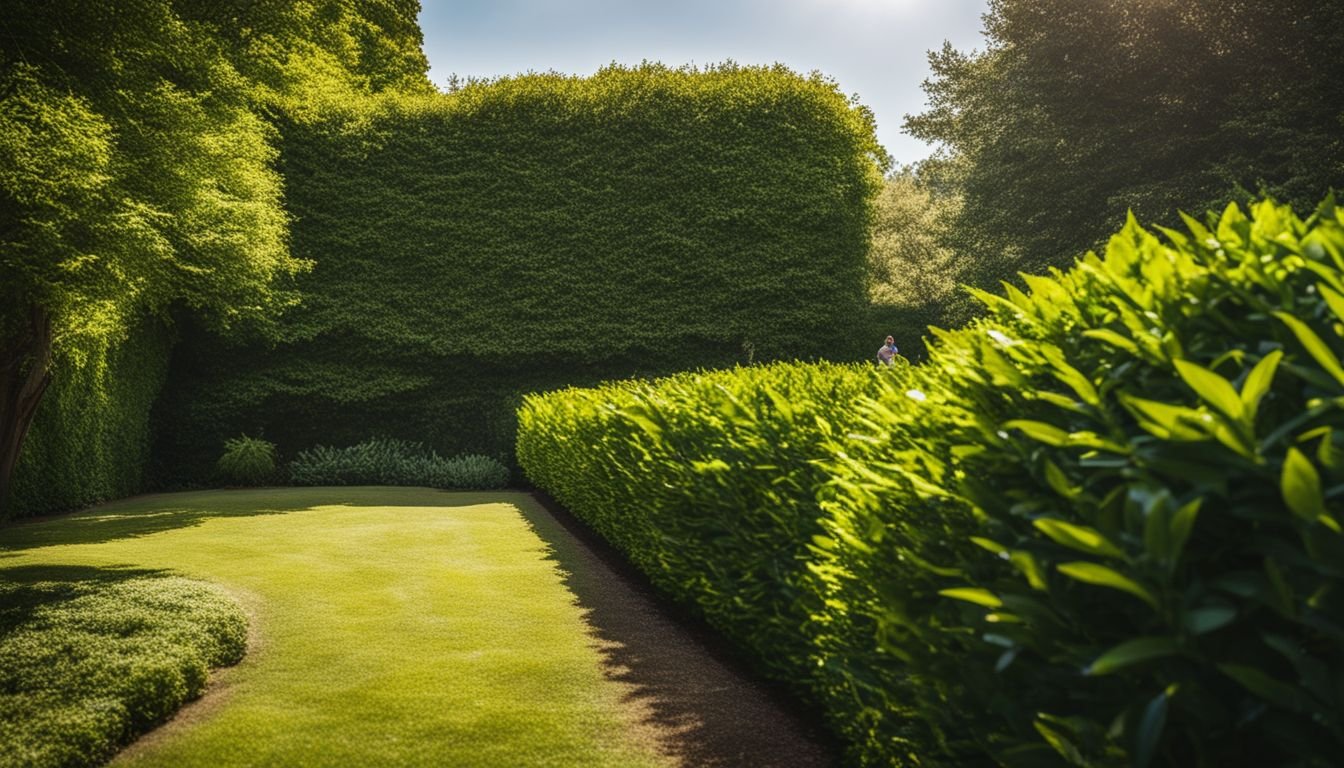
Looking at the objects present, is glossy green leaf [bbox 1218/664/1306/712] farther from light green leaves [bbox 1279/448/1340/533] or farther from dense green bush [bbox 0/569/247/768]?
dense green bush [bbox 0/569/247/768]

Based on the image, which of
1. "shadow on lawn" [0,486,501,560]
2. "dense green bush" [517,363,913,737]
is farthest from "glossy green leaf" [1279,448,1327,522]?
"shadow on lawn" [0,486,501,560]

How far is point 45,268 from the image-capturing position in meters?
9.24

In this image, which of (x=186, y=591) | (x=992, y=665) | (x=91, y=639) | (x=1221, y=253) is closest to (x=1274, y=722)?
(x=992, y=665)

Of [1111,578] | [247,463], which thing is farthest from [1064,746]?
[247,463]

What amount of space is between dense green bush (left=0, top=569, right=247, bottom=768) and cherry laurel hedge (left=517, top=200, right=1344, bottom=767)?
368 centimetres

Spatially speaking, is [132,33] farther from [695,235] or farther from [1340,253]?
[695,235]

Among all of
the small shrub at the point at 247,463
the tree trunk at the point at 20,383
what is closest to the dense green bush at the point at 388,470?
the small shrub at the point at 247,463

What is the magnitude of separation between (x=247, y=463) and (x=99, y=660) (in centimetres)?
1623

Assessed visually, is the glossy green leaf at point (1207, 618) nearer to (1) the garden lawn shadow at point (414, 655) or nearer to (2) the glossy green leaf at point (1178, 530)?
(2) the glossy green leaf at point (1178, 530)

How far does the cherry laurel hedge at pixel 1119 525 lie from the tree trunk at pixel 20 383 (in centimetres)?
1264

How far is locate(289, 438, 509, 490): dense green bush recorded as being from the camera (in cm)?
1994

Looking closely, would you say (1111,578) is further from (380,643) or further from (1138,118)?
(1138,118)

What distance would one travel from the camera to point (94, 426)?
53.1ft

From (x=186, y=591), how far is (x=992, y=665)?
272 inches
